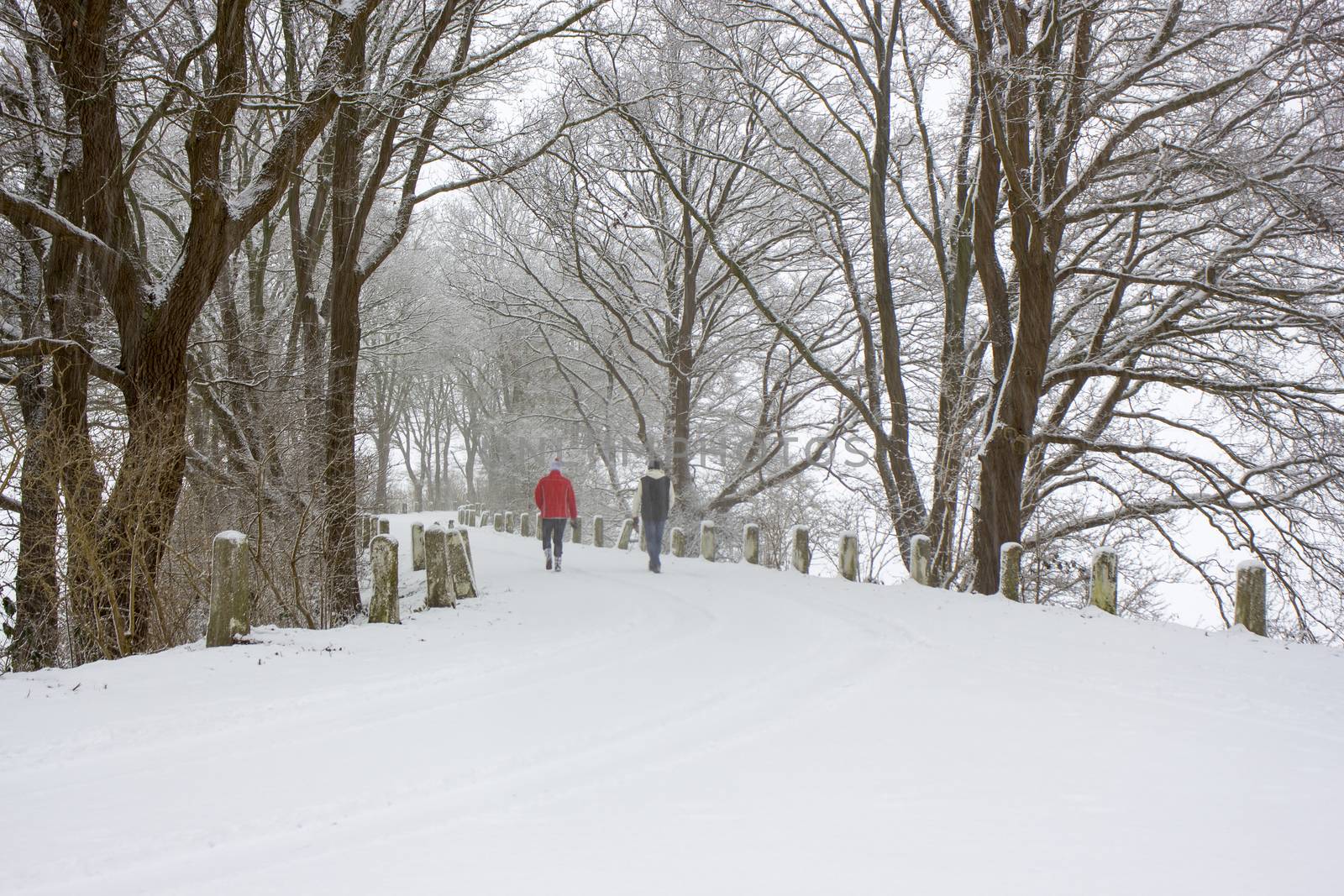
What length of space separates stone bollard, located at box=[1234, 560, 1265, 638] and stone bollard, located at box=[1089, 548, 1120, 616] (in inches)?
45.4

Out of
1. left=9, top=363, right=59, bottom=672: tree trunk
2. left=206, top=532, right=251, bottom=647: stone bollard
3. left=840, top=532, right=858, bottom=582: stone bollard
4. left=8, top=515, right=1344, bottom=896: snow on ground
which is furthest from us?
left=840, top=532, right=858, bottom=582: stone bollard

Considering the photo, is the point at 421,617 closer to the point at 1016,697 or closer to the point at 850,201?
the point at 1016,697

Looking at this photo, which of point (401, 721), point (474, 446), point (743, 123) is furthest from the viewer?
point (474, 446)

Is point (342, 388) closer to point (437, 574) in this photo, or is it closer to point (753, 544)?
point (437, 574)

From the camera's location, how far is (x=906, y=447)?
14.1m

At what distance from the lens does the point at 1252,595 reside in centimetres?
755

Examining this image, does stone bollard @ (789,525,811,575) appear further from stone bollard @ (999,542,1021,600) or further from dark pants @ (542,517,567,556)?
stone bollard @ (999,542,1021,600)

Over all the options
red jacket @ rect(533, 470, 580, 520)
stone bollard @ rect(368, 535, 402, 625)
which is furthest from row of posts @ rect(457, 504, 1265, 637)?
stone bollard @ rect(368, 535, 402, 625)

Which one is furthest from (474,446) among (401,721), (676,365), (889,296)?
(401,721)

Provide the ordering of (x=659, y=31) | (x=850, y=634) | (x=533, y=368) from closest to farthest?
(x=850, y=634)
(x=659, y=31)
(x=533, y=368)

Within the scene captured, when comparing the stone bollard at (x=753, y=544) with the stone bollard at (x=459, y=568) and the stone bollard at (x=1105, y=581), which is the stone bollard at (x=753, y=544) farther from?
the stone bollard at (x=1105, y=581)

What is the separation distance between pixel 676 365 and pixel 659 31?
700 centimetres

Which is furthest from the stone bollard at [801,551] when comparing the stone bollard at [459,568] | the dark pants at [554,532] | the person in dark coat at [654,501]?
the stone bollard at [459,568]

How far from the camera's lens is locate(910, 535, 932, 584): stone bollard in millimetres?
11219
